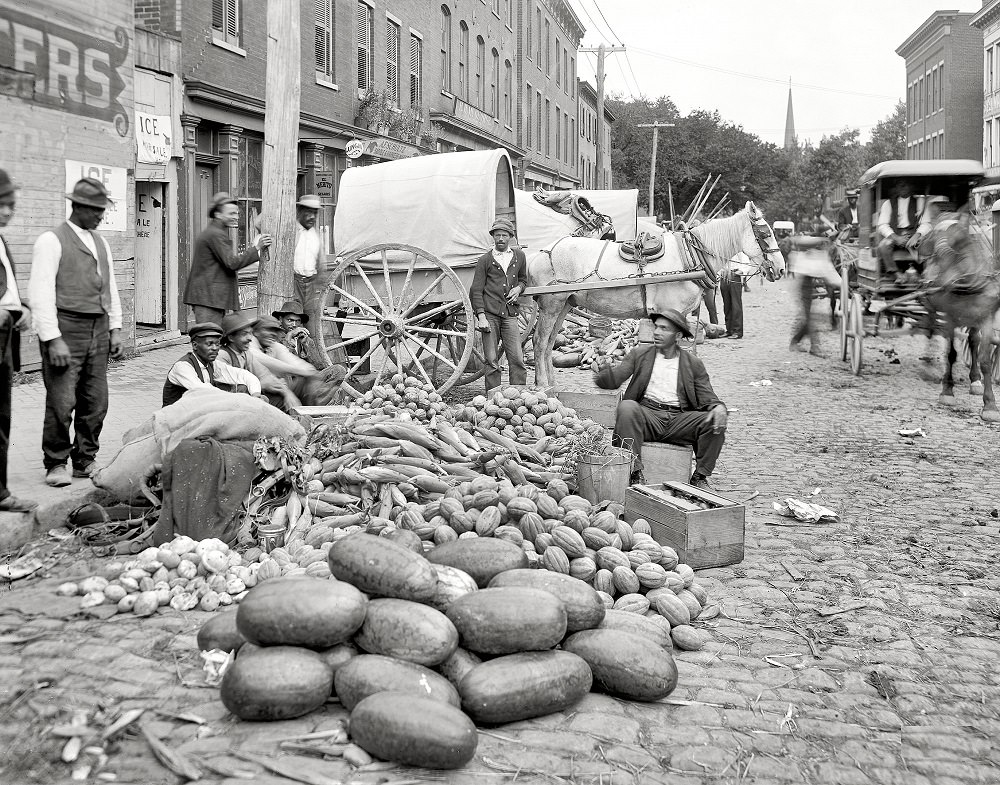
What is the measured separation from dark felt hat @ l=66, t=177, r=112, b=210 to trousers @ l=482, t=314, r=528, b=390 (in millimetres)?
5199

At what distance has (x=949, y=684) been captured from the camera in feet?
14.2

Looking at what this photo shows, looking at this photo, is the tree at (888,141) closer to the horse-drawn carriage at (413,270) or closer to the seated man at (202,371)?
the horse-drawn carriage at (413,270)

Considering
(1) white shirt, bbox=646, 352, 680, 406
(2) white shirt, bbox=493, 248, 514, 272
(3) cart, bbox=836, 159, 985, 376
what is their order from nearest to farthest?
(1) white shirt, bbox=646, 352, 680, 406, (2) white shirt, bbox=493, 248, 514, 272, (3) cart, bbox=836, 159, 985, 376

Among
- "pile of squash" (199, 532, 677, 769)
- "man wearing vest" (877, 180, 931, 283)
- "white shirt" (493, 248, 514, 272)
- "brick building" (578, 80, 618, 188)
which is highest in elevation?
"brick building" (578, 80, 618, 188)

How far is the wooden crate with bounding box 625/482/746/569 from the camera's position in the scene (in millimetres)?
5895

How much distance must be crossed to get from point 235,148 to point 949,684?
51.7ft

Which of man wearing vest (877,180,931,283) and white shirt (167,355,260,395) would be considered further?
man wearing vest (877,180,931,283)

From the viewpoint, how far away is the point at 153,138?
1470cm

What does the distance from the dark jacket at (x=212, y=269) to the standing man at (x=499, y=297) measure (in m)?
2.87

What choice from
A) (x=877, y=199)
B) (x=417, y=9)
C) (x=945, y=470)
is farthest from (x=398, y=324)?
(x=417, y=9)

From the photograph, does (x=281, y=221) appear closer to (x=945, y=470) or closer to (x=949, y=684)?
(x=945, y=470)

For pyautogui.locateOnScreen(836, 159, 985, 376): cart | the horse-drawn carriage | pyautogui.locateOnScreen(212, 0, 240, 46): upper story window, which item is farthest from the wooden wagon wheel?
pyautogui.locateOnScreen(212, 0, 240, 46): upper story window

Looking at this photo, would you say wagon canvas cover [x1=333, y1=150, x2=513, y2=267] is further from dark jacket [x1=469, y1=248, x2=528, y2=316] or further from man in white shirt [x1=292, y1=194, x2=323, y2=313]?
man in white shirt [x1=292, y1=194, x2=323, y2=313]

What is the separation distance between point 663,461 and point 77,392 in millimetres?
4157
